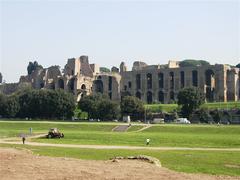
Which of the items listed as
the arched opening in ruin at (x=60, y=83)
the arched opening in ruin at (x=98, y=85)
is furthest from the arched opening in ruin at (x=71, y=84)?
the arched opening in ruin at (x=98, y=85)

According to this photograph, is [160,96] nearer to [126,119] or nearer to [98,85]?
[98,85]

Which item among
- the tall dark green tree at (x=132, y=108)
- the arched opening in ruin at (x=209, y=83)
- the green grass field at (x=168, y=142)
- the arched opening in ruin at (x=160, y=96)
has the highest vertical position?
the arched opening in ruin at (x=209, y=83)

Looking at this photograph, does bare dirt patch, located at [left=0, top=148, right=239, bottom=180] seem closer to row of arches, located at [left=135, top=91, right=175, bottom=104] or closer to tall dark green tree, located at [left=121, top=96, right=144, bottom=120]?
tall dark green tree, located at [left=121, top=96, right=144, bottom=120]

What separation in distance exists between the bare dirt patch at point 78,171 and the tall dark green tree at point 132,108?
2945 inches

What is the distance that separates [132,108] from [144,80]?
42.6 meters

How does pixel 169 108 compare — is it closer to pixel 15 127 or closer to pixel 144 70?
pixel 144 70

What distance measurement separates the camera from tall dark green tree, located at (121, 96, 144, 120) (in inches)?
3826

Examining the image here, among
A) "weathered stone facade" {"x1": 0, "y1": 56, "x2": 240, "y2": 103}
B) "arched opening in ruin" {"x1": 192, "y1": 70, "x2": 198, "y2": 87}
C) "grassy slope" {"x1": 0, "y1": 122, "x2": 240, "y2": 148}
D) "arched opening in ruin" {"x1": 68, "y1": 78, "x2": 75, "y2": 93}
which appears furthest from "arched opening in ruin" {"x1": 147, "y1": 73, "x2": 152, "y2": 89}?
"grassy slope" {"x1": 0, "y1": 122, "x2": 240, "y2": 148}

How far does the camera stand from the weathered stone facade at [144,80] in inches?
5025

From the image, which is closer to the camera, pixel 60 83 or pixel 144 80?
pixel 144 80

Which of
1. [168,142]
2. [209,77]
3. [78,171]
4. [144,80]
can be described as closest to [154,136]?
[168,142]

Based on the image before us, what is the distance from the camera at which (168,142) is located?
1882 inches

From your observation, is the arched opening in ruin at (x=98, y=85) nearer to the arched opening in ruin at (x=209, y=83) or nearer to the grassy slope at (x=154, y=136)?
the arched opening in ruin at (x=209, y=83)

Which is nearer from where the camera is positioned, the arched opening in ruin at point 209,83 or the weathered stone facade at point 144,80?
the weathered stone facade at point 144,80
